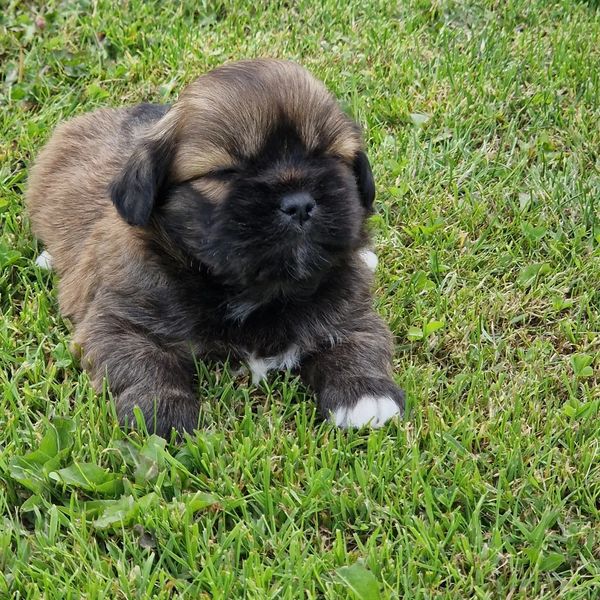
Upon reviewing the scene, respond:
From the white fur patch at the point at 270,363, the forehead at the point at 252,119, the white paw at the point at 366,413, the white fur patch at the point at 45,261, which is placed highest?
the forehead at the point at 252,119

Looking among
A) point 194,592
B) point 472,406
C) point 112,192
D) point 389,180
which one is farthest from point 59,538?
point 389,180

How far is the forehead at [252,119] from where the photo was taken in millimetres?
2707

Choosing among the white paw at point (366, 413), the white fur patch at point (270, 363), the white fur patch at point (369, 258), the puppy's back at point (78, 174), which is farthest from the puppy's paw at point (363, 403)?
the puppy's back at point (78, 174)

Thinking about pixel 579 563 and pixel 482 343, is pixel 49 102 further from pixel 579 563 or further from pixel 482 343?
pixel 579 563

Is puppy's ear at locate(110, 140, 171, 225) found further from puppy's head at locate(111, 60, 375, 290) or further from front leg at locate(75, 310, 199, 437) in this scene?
front leg at locate(75, 310, 199, 437)

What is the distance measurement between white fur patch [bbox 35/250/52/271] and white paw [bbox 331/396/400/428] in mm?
1497

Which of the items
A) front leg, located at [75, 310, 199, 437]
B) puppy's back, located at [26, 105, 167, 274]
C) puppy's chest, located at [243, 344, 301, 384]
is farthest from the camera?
puppy's back, located at [26, 105, 167, 274]

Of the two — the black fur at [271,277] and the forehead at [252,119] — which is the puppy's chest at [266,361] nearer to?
the black fur at [271,277]

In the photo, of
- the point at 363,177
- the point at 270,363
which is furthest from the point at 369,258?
the point at 270,363

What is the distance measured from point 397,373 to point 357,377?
0.88ft

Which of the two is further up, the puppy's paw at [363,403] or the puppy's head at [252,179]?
the puppy's head at [252,179]

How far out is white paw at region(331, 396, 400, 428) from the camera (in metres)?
2.86

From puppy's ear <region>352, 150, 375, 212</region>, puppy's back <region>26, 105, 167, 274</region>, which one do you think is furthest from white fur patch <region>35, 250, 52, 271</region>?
puppy's ear <region>352, 150, 375, 212</region>

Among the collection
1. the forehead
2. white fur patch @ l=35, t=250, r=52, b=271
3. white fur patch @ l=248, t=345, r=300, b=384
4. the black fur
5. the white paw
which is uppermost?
the forehead
